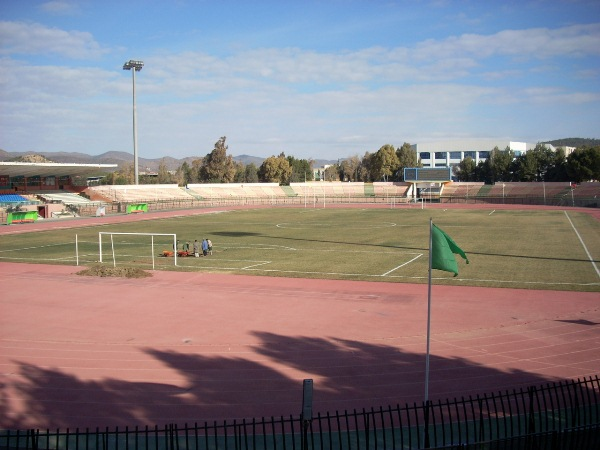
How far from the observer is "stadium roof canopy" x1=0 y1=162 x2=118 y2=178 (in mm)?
75312

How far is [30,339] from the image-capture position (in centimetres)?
1719

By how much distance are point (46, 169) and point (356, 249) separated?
59109mm

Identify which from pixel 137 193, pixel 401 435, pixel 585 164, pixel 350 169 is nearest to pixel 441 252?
pixel 401 435

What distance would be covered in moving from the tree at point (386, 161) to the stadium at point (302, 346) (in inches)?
4010

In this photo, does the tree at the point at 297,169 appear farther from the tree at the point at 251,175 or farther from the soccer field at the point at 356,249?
the soccer field at the point at 356,249

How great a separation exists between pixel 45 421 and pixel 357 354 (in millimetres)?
7773

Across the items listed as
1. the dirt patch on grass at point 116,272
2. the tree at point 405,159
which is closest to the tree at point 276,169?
the tree at point 405,159

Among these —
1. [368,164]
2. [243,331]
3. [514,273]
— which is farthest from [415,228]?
[368,164]

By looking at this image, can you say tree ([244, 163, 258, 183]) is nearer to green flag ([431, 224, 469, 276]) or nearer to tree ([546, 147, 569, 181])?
→ tree ([546, 147, 569, 181])

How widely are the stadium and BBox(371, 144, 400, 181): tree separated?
101845 mm

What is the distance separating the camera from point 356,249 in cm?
3828

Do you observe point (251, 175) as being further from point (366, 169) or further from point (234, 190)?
point (234, 190)

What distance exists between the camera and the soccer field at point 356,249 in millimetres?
28250

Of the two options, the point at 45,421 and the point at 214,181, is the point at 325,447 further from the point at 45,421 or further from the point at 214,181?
the point at 214,181
